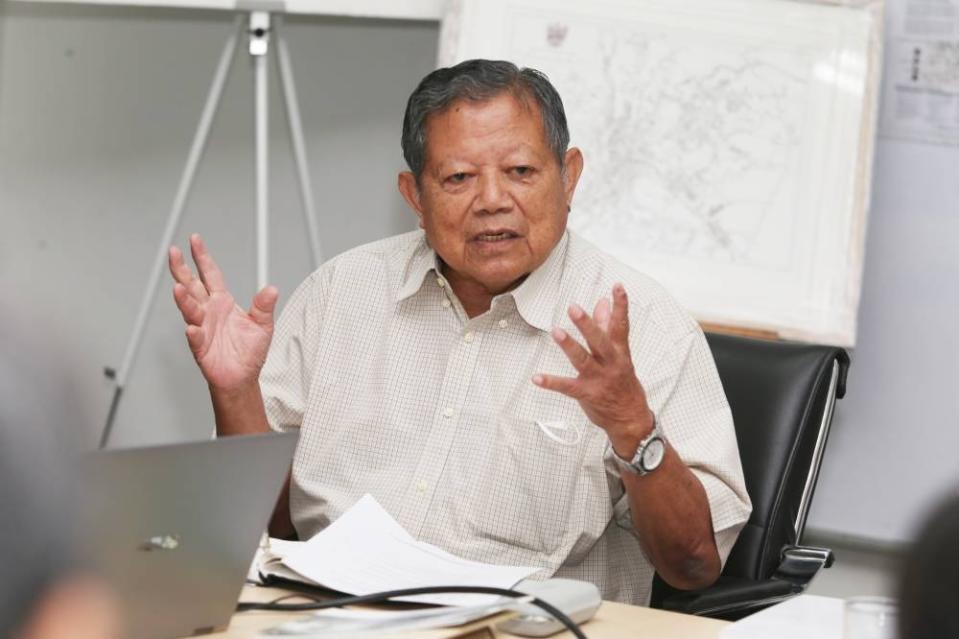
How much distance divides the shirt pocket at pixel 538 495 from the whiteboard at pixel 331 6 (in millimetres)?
1505

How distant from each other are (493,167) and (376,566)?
70 cm

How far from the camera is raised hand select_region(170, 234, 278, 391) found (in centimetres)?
176

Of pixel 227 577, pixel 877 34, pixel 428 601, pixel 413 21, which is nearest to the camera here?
pixel 227 577

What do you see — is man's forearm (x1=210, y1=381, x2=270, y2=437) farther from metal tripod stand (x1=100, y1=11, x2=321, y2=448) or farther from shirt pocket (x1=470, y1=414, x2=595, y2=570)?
metal tripod stand (x1=100, y1=11, x2=321, y2=448)

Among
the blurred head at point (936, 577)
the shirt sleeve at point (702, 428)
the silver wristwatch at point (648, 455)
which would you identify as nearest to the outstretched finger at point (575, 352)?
the silver wristwatch at point (648, 455)

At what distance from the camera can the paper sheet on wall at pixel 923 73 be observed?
2963 millimetres

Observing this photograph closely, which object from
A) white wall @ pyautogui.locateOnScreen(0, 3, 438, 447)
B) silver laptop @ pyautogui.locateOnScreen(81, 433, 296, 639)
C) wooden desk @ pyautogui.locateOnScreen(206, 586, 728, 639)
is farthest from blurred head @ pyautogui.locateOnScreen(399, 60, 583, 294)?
white wall @ pyautogui.locateOnScreen(0, 3, 438, 447)

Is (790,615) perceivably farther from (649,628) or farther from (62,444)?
(62,444)

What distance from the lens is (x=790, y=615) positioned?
1.40 m

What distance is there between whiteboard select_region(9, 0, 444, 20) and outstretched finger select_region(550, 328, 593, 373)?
1.71m

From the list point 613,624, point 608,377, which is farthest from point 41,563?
point 608,377

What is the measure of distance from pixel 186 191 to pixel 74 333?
95.8 inches

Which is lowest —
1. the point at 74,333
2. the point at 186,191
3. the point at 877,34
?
the point at 74,333

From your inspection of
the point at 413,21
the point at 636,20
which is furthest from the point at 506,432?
the point at 413,21
